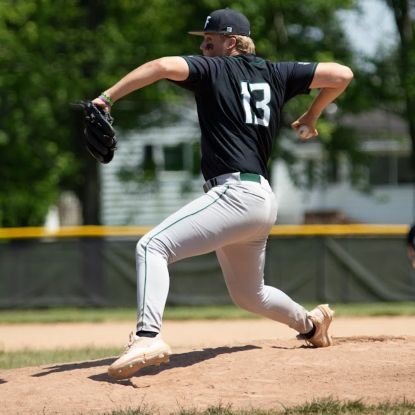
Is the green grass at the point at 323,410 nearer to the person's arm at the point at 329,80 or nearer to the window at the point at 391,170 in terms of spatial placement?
the person's arm at the point at 329,80

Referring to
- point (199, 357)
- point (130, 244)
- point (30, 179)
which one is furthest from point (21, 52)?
point (199, 357)

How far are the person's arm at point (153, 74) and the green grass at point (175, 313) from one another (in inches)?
315

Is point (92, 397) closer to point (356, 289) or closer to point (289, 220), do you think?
point (356, 289)

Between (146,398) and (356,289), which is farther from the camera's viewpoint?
(356,289)

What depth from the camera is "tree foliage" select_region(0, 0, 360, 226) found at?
1972 cm

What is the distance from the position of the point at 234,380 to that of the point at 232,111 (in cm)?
143

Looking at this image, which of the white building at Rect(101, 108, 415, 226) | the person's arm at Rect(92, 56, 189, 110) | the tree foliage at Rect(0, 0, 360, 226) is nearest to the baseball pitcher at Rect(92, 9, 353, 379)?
the person's arm at Rect(92, 56, 189, 110)

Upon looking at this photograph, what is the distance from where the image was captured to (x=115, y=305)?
14.3 metres

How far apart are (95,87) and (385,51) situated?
621 cm

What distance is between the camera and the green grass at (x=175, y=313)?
12664 millimetres

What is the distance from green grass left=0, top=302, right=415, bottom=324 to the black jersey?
7570 mm

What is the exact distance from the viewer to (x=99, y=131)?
4996 millimetres

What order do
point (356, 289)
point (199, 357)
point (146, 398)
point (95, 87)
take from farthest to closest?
point (95, 87), point (356, 289), point (199, 357), point (146, 398)

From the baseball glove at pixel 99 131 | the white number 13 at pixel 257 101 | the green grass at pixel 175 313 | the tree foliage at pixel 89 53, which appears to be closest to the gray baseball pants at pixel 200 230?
the white number 13 at pixel 257 101
